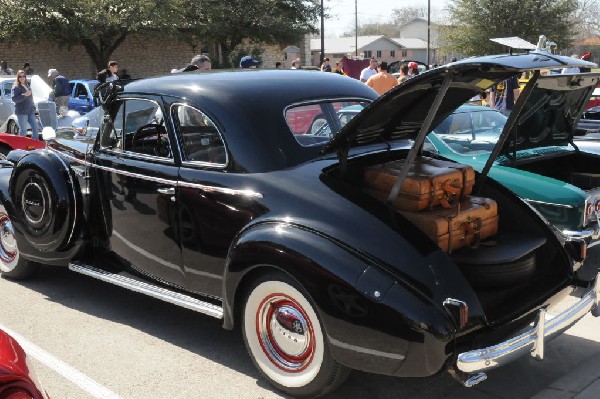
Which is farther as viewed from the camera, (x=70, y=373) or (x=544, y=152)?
(x=544, y=152)

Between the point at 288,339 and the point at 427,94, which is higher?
the point at 427,94

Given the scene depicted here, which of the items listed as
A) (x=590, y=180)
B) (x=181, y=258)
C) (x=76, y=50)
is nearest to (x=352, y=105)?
(x=181, y=258)

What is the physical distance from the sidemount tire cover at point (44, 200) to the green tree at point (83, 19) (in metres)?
23.1

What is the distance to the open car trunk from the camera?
3.45 metres

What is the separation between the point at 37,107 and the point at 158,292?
10.1 meters

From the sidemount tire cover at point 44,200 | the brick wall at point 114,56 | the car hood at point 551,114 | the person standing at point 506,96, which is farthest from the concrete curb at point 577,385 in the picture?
the brick wall at point 114,56

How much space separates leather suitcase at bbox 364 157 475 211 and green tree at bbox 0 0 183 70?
81.8 feet

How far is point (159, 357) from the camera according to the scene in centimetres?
423

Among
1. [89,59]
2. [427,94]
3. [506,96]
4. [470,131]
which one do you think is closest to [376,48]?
[89,59]

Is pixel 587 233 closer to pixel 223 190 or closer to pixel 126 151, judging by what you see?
pixel 223 190

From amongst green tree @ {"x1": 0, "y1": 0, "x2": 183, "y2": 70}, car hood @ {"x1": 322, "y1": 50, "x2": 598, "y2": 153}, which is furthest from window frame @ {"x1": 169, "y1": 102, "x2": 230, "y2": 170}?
green tree @ {"x1": 0, "y1": 0, "x2": 183, "y2": 70}

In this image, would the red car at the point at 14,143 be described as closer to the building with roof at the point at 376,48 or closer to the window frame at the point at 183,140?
the window frame at the point at 183,140

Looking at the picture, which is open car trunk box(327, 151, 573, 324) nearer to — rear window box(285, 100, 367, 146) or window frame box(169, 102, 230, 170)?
rear window box(285, 100, 367, 146)

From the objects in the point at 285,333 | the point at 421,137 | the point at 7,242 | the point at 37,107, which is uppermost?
the point at 421,137
